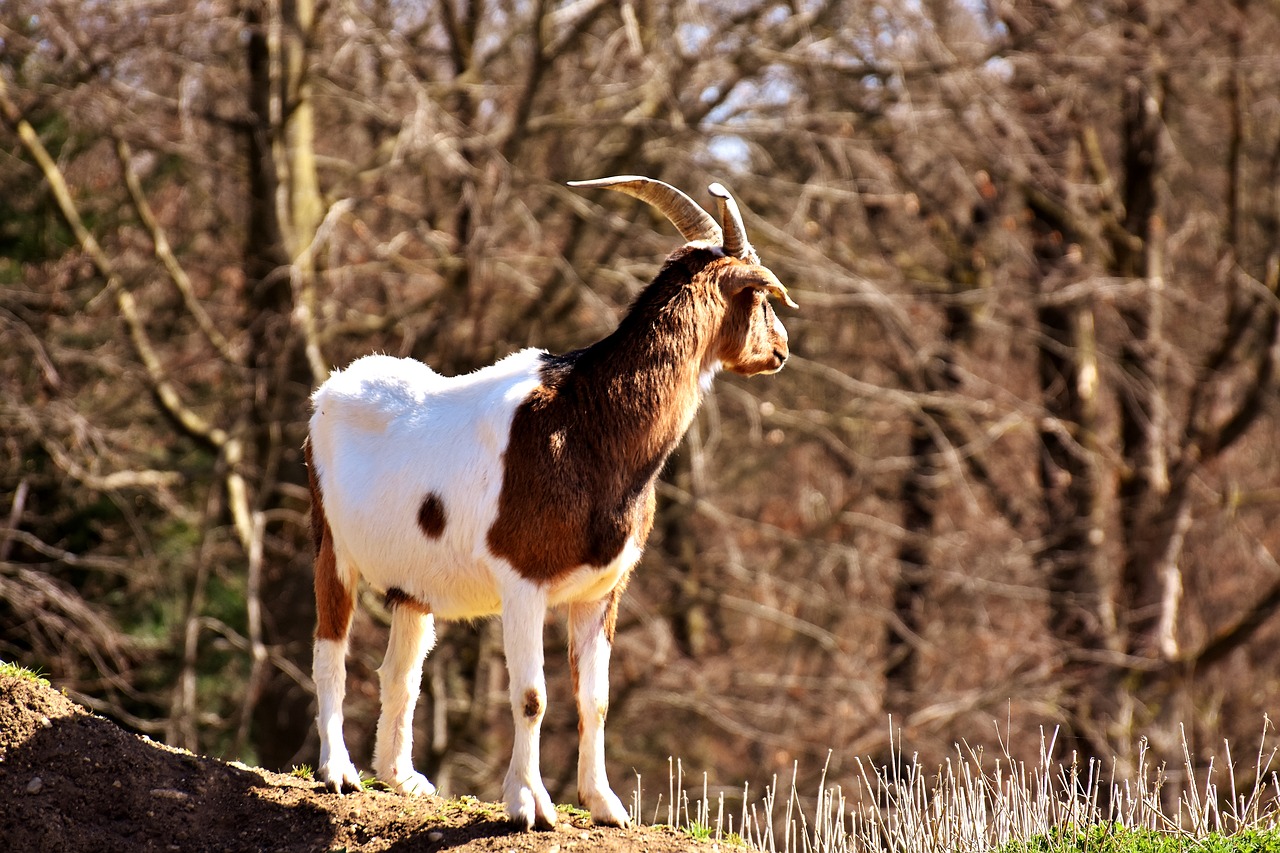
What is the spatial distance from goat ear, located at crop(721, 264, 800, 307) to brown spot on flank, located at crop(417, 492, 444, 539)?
5.82ft

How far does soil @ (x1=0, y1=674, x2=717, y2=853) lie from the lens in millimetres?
6953

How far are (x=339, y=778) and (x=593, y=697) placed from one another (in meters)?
1.42

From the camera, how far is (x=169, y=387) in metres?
16.3

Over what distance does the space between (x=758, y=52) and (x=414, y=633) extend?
9987mm

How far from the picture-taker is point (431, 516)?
7.28 m

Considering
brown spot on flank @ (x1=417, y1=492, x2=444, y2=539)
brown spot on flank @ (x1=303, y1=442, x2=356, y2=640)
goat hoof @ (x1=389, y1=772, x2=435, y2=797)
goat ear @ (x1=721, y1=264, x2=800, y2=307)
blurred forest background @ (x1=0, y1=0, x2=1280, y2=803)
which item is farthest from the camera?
blurred forest background @ (x1=0, y1=0, x2=1280, y2=803)

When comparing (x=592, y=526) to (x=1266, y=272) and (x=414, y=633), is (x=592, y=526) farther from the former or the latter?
(x=1266, y=272)

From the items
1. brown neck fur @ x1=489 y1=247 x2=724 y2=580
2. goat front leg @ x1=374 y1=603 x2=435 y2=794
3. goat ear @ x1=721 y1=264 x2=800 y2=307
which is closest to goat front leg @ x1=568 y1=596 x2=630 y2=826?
brown neck fur @ x1=489 y1=247 x2=724 y2=580

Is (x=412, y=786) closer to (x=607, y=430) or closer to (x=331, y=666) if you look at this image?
(x=331, y=666)

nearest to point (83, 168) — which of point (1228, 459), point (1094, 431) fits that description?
point (1094, 431)

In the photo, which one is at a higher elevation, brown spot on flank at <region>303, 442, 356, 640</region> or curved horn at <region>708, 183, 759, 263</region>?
curved horn at <region>708, 183, 759, 263</region>

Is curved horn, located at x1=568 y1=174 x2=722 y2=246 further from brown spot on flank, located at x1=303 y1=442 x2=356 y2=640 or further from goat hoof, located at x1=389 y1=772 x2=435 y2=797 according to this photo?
goat hoof, located at x1=389 y1=772 x2=435 y2=797

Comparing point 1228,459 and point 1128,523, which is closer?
point 1128,523

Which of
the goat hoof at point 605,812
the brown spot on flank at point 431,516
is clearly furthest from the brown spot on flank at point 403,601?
the goat hoof at point 605,812
